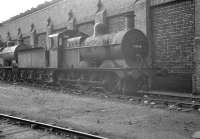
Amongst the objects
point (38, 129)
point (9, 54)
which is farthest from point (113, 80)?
point (9, 54)

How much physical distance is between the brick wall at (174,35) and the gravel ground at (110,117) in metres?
4.73

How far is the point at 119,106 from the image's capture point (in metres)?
9.51

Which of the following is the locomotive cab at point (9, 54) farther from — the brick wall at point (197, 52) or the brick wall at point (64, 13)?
the brick wall at point (197, 52)

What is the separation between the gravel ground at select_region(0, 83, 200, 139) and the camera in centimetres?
610

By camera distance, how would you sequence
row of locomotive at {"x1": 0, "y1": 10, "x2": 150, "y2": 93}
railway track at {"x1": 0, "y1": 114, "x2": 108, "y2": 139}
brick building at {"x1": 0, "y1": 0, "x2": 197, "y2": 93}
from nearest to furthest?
railway track at {"x1": 0, "y1": 114, "x2": 108, "y2": 139}, row of locomotive at {"x1": 0, "y1": 10, "x2": 150, "y2": 93}, brick building at {"x1": 0, "y1": 0, "x2": 197, "y2": 93}

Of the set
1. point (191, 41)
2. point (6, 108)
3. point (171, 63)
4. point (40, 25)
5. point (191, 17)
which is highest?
point (40, 25)

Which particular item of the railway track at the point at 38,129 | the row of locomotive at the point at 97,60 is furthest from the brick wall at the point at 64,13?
the railway track at the point at 38,129

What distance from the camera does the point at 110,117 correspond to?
7770mm

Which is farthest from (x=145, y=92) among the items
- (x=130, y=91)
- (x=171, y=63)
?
(x=171, y=63)

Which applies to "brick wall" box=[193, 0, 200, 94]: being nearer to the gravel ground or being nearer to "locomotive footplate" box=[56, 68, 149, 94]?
"locomotive footplate" box=[56, 68, 149, 94]

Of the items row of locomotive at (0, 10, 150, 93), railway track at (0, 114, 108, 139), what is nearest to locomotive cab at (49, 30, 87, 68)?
row of locomotive at (0, 10, 150, 93)

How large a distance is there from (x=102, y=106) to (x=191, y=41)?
5.95 meters

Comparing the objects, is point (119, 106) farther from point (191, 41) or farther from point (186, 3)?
point (186, 3)

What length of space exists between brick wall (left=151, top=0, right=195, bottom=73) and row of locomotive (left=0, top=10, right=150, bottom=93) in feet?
5.26
